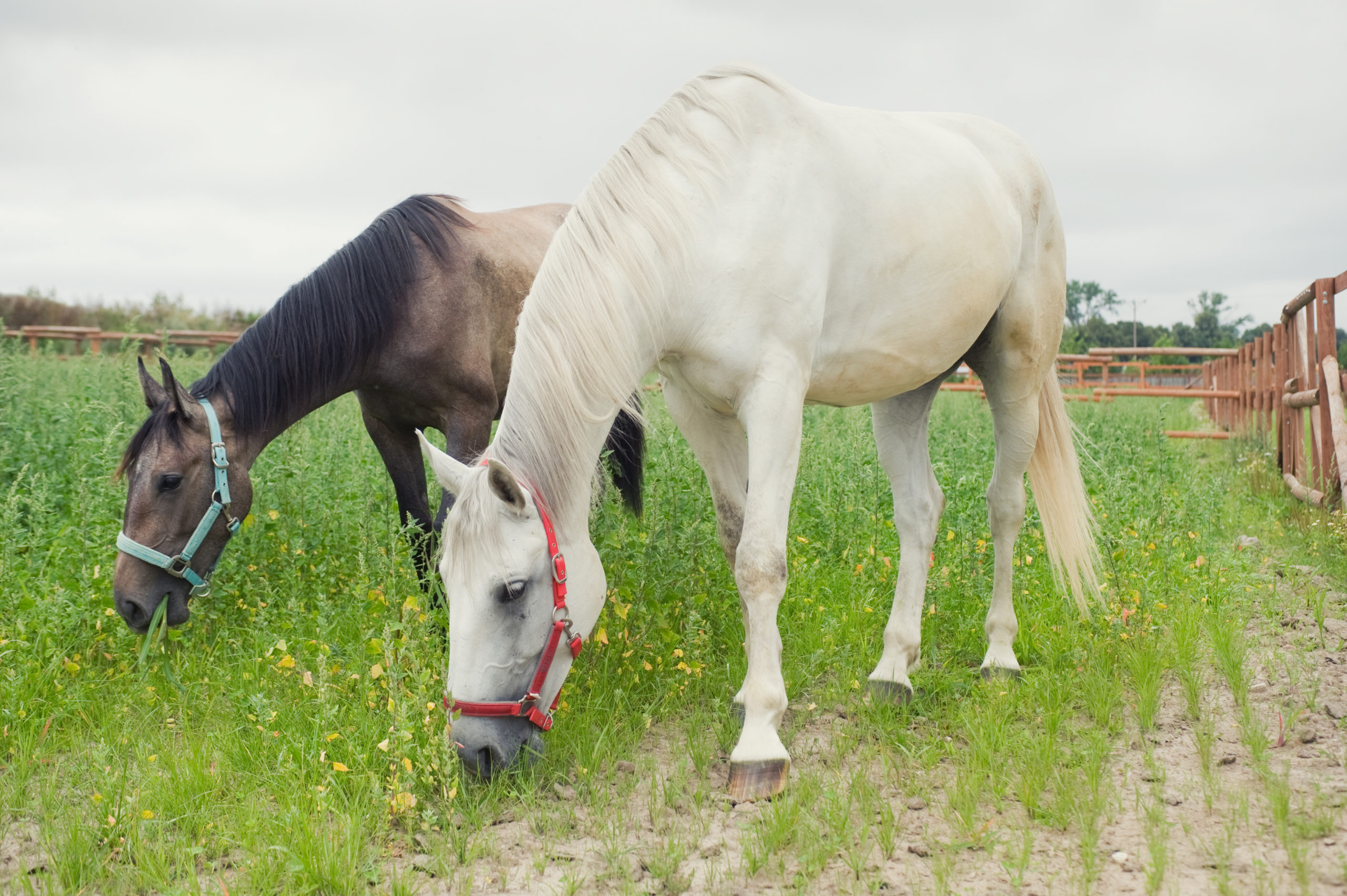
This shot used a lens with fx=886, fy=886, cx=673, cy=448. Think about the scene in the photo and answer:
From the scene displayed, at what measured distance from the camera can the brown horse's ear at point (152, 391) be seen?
11.5 ft

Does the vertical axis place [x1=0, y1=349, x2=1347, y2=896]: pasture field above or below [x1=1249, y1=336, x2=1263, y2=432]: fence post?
below

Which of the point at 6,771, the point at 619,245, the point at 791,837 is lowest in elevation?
the point at 6,771

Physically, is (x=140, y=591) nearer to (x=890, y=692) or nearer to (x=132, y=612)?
(x=132, y=612)

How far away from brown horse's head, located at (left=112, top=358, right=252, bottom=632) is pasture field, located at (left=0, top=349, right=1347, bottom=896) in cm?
30

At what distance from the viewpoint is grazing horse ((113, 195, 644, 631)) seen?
3.51m

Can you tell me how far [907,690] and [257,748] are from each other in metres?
2.23

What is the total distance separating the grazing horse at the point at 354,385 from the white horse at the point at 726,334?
96 cm

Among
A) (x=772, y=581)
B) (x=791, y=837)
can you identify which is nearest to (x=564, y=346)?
(x=772, y=581)

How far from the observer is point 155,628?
349 cm

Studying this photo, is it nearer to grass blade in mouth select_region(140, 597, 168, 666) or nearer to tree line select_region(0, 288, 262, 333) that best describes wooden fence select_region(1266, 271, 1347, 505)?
grass blade in mouth select_region(140, 597, 168, 666)

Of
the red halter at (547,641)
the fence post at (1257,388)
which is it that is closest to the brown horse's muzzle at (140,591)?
the red halter at (547,641)

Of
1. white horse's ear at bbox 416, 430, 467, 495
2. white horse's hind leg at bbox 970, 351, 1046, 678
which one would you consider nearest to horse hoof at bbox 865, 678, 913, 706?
white horse's hind leg at bbox 970, 351, 1046, 678

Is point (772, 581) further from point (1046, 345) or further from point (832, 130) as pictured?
point (1046, 345)

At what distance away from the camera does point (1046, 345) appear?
3.74m
